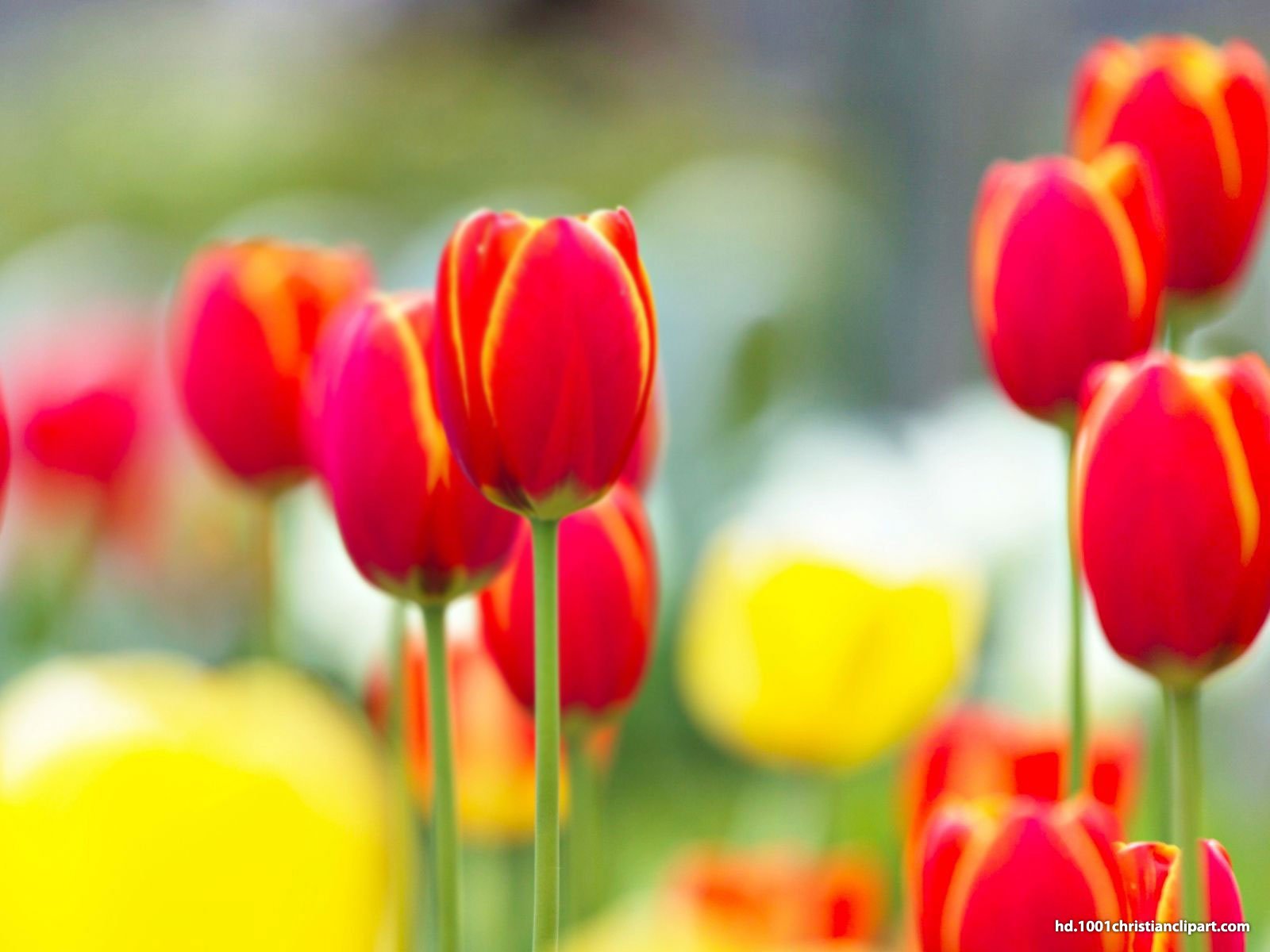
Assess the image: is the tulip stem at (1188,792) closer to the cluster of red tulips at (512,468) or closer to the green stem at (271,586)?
the cluster of red tulips at (512,468)

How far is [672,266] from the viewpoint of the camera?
4.69 feet

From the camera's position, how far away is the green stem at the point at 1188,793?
0.88 ft

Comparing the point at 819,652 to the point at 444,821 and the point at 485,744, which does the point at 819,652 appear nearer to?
the point at 485,744

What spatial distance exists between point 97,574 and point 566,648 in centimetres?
63

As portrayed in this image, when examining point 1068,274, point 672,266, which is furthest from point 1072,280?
point 672,266

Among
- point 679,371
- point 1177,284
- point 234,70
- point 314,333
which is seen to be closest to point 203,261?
point 314,333

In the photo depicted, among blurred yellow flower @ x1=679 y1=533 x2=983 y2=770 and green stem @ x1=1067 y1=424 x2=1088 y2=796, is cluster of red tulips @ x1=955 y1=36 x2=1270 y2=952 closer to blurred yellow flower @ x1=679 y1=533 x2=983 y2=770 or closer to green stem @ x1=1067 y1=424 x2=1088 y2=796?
green stem @ x1=1067 y1=424 x2=1088 y2=796

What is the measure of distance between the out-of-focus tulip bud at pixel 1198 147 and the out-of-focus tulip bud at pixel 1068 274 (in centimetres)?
2

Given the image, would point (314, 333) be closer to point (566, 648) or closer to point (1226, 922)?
point (566, 648)

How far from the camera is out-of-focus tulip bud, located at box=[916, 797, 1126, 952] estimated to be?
0.89 feet

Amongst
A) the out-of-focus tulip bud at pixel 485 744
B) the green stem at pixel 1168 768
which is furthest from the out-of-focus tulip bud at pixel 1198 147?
the out-of-focus tulip bud at pixel 485 744

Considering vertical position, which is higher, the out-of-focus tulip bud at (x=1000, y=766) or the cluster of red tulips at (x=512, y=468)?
the cluster of red tulips at (x=512, y=468)

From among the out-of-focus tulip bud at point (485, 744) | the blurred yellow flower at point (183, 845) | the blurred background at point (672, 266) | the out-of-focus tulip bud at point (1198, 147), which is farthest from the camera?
the blurred background at point (672, 266)

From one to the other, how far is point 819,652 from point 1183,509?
28cm
